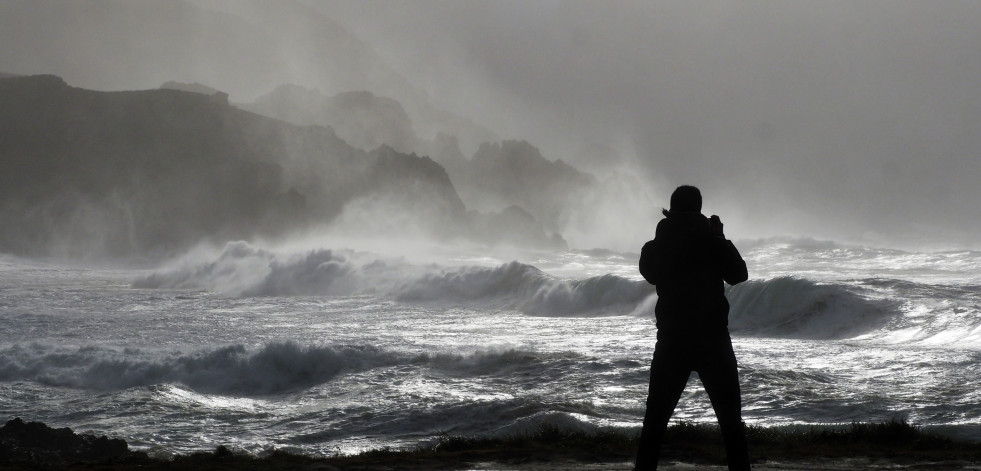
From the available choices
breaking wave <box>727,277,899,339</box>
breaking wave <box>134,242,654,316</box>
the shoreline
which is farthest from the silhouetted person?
breaking wave <box>134,242,654,316</box>

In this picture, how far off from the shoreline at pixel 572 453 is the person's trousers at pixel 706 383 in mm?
2146

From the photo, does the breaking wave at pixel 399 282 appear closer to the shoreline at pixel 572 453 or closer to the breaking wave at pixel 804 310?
the breaking wave at pixel 804 310

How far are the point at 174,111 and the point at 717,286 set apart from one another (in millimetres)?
105979

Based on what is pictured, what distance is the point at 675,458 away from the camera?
8.22m

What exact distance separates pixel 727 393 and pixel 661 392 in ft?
1.28

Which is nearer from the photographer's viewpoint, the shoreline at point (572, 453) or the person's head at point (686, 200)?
the person's head at point (686, 200)

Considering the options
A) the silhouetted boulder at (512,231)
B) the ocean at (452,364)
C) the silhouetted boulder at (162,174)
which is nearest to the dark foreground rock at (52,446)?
the ocean at (452,364)

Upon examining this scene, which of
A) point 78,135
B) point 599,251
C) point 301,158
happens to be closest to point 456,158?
point 301,158

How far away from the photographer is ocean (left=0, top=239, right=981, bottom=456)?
38.4 ft

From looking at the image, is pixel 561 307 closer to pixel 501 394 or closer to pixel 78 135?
pixel 501 394

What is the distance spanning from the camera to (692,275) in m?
5.66

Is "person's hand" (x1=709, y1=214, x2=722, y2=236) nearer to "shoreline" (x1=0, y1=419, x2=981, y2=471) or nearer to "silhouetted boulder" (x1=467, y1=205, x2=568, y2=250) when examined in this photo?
"shoreline" (x1=0, y1=419, x2=981, y2=471)

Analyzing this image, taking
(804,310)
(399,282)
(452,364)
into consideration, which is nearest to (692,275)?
(452,364)

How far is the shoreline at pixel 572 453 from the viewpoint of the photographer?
799cm
